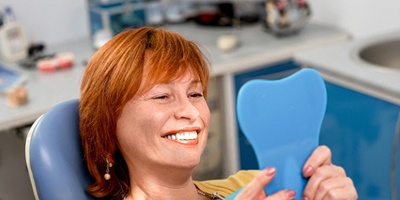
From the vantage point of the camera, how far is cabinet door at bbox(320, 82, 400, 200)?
2.18 m

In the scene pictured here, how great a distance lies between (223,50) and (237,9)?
0.55 metres

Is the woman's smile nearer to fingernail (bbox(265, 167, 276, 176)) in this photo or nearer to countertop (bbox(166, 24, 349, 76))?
fingernail (bbox(265, 167, 276, 176))

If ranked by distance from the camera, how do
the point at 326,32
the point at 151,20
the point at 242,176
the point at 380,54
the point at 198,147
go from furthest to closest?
the point at 151,20
the point at 326,32
the point at 380,54
the point at 242,176
the point at 198,147

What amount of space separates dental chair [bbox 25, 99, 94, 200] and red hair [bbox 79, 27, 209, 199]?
6 cm

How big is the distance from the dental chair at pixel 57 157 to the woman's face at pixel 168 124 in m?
0.20

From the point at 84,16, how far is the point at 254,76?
975mm

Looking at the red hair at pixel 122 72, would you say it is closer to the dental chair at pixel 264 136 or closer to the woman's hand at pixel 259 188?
the dental chair at pixel 264 136

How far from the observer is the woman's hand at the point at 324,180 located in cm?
126

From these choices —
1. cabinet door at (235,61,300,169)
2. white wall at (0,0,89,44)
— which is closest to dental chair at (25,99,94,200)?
cabinet door at (235,61,300,169)

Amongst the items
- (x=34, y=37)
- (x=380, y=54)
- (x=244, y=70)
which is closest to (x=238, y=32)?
(x=244, y=70)

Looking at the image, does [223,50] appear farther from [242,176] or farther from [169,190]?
[169,190]

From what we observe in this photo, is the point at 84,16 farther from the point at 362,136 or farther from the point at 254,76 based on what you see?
the point at 362,136

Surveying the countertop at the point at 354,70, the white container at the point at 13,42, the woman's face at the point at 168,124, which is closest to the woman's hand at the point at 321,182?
the woman's face at the point at 168,124

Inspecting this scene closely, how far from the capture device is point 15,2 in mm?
2916
